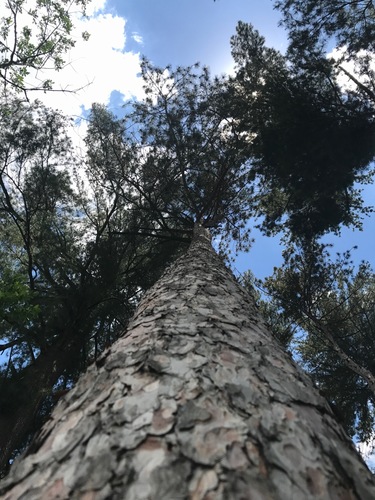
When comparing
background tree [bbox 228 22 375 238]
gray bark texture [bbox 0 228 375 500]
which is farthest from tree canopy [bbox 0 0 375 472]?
gray bark texture [bbox 0 228 375 500]

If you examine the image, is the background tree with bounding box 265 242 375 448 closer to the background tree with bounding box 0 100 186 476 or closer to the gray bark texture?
the background tree with bounding box 0 100 186 476

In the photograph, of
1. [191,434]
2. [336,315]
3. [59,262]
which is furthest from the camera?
[336,315]

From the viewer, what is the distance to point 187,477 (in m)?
0.87

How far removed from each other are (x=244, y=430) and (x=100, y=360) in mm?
921

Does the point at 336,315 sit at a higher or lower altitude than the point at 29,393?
higher

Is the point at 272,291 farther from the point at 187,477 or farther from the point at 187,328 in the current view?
the point at 187,477

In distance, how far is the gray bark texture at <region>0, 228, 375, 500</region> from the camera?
35.0 inches

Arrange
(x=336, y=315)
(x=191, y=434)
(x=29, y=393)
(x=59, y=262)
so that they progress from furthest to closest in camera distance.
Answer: (x=336, y=315) → (x=59, y=262) → (x=29, y=393) → (x=191, y=434)

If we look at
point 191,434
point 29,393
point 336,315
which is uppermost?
point 336,315

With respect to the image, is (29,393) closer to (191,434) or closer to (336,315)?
(191,434)

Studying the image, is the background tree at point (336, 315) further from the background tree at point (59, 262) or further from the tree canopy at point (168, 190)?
the background tree at point (59, 262)

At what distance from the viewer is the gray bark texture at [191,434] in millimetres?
889

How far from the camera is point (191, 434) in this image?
104cm

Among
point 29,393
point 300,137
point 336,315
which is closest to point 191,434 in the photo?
point 29,393
